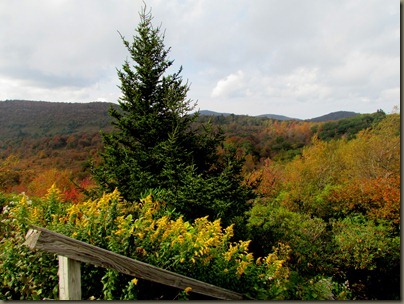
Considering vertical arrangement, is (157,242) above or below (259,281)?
above

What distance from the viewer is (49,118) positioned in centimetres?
4669

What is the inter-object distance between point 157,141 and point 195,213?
224 cm

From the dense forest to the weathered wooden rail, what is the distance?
4.9 inches

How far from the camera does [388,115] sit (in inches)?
594

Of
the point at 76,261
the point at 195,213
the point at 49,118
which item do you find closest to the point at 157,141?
the point at 195,213

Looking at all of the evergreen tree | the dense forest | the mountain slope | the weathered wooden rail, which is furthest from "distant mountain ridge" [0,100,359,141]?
the weathered wooden rail

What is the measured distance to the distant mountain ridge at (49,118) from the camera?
38.4 m

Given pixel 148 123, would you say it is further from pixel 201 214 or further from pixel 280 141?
pixel 280 141

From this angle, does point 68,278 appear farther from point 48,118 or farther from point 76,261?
point 48,118

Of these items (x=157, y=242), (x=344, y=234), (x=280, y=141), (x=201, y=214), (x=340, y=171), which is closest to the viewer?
(x=157, y=242)

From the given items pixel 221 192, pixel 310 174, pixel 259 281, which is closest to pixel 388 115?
pixel 310 174

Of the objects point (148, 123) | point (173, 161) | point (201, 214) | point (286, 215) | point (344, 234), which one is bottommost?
point (344, 234)

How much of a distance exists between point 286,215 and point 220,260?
626cm

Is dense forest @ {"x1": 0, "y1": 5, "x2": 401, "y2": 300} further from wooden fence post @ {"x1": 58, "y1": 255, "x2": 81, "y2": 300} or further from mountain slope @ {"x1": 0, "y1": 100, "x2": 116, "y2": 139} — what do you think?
mountain slope @ {"x1": 0, "y1": 100, "x2": 116, "y2": 139}
